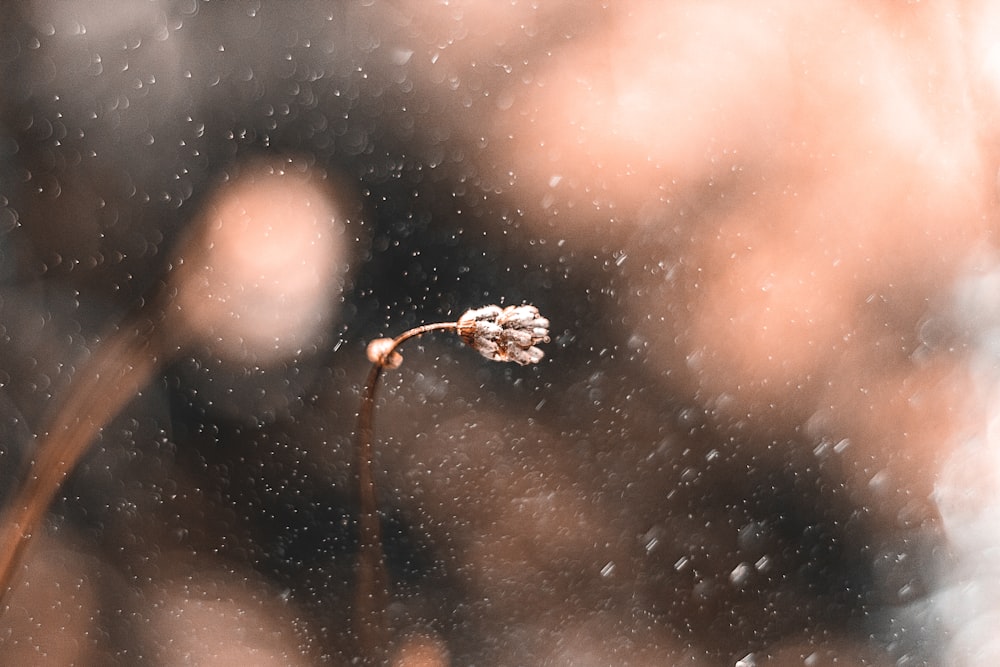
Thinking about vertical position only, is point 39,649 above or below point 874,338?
below

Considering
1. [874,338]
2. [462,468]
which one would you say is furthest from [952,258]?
[462,468]

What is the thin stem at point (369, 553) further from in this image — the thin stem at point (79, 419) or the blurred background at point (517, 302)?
the thin stem at point (79, 419)

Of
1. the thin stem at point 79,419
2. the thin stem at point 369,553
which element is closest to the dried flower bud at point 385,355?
the thin stem at point 369,553

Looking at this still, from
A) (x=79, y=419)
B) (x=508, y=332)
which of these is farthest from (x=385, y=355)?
(x=79, y=419)

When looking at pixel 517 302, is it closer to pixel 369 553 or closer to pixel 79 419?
pixel 369 553

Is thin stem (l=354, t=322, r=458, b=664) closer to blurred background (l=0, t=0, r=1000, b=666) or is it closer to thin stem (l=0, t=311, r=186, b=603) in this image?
blurred background (l=0, t=0, r=1000, b=666)

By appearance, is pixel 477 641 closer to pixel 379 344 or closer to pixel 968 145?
pixel 379 344

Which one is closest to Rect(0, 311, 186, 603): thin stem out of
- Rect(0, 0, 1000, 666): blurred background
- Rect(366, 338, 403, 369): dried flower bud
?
Rect(0, 0, 1000, 666): blurred background
